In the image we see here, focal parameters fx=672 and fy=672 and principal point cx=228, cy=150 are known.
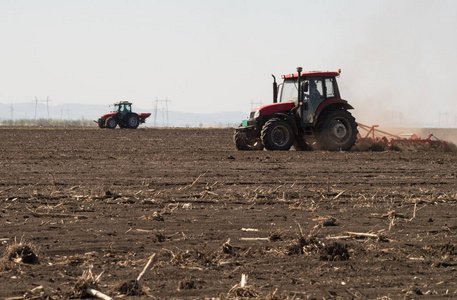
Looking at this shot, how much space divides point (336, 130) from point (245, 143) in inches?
122

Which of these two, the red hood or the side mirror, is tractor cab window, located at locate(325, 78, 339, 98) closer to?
the side mirror

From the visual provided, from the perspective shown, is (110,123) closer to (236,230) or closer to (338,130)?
(338,130)

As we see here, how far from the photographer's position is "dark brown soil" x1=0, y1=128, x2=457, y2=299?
6316mm

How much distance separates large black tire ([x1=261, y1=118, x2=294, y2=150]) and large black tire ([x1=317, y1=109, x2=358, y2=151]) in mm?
981

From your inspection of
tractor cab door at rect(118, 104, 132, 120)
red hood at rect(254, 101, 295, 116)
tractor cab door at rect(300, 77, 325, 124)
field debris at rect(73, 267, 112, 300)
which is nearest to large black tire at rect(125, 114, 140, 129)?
tractor cab door at rect(118, 104, 132, 120)

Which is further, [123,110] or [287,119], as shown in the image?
[123,110]

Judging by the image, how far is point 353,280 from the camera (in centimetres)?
641

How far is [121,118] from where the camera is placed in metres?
46.5

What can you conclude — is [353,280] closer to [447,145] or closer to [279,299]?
[279,299]

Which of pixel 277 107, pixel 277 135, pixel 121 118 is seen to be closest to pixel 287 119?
pixel 277 107

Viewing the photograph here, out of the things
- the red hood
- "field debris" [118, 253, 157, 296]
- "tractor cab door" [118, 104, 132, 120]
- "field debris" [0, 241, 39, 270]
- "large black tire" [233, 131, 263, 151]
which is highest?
"tractor cab door" [118, 104, 132, 120]

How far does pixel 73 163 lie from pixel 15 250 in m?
10.1

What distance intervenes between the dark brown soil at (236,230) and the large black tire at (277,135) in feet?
16.0

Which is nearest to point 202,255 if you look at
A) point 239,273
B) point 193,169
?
point 239,273
